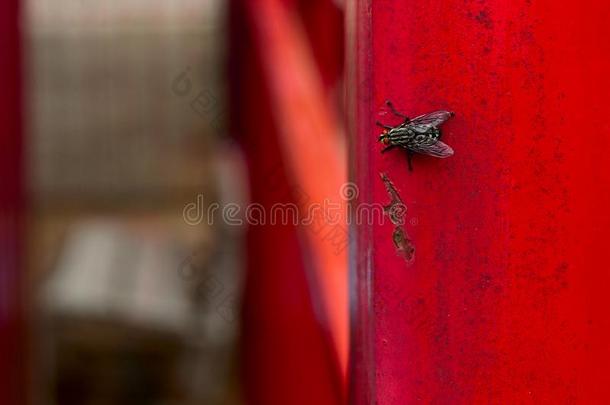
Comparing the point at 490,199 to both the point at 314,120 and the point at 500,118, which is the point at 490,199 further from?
the point at 314,120

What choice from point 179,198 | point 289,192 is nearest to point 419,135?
point 289,192

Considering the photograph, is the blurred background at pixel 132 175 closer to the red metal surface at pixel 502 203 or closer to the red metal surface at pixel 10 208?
the red metal surface at pixel 10 208

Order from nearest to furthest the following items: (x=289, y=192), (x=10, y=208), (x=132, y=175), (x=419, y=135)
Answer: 1. (x=419, y=135)
2. (x=289, y=192)
3. (x=10, y=208)
4. (x=132, y=175)

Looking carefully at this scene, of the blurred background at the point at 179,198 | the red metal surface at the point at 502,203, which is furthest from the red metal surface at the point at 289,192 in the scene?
→ the red metal surface at the point at 502,203

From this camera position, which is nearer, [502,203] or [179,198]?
[502,203]

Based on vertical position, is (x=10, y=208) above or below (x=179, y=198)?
below

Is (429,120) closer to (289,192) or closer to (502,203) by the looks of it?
(502,203)

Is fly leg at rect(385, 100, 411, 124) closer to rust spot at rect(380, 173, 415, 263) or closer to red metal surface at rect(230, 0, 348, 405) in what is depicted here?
rust spot at rect(380, 173, 415, 263)
